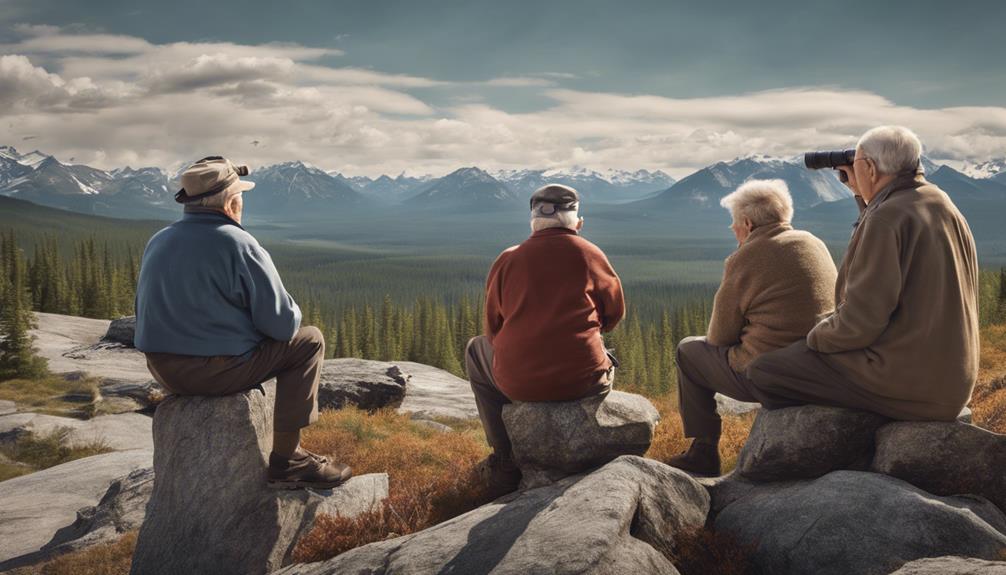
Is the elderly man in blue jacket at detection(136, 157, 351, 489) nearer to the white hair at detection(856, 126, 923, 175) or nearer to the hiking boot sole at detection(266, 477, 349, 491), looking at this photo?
the hiking boot sole at detection(266, 477, 349, 491)

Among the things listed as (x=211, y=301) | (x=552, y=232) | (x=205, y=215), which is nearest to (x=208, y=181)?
(x=205, y=215)

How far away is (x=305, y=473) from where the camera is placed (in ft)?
23.5

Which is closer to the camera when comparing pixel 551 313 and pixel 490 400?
pixel 551 313

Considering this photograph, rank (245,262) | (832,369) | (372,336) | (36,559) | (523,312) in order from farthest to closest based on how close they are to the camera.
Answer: (372,336) → (36,559) → (523,312) → (245,262) → (832,369)

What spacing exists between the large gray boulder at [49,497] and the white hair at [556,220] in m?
8.29

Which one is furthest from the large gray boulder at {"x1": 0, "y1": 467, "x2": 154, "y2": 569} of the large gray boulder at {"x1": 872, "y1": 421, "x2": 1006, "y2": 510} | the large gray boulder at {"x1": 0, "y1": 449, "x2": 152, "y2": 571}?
the large gray boulder at {"x1": 872, "y1": 421, "x2": 1006, "y2": 510}

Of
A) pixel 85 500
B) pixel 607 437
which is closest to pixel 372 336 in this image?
pixel 85 500

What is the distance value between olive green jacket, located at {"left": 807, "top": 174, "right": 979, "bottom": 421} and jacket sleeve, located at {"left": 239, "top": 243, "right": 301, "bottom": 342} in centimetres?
533

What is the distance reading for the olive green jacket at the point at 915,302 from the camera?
548 centimetres

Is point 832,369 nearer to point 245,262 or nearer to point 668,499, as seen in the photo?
point 668,499

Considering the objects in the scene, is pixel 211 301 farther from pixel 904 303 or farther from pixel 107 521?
pixel 904 303

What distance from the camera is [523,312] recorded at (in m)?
6.84

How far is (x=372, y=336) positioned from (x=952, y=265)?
8942 cm

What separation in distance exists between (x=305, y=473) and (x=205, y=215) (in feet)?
9.90
